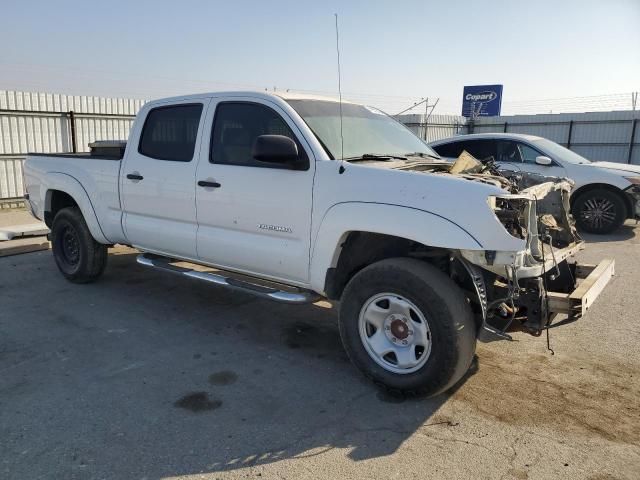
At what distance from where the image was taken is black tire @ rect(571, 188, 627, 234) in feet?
31.6

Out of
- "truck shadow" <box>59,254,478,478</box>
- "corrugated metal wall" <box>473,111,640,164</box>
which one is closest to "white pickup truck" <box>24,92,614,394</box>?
"truck shadow" <box>59,254,478,478</box>

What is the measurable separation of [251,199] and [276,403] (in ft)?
5.32

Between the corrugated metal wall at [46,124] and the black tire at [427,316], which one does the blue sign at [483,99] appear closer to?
the corrugated metal wall at [46,124]

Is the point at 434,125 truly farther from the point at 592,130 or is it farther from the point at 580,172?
the point at 580,172

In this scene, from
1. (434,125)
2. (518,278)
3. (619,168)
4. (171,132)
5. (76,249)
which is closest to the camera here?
(518,278)

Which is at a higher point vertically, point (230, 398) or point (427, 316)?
point (427, 316)

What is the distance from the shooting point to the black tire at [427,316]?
3.40m

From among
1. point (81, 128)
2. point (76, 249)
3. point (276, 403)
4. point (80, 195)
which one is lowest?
point (276, 403)

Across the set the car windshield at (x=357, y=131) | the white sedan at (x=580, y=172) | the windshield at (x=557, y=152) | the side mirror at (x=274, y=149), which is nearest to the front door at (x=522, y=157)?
the white sedan at (x=580, y=172)

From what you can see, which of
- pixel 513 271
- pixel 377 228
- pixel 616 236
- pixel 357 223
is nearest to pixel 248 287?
pixel 357 223

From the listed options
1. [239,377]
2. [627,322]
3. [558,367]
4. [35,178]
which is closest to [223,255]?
[239,377]

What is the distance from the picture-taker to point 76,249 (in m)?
6.41

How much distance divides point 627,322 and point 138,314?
15.7 feet

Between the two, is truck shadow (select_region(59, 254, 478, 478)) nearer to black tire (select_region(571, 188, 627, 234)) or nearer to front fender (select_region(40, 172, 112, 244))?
front fender (select_region(40, 172, 112, 244))
